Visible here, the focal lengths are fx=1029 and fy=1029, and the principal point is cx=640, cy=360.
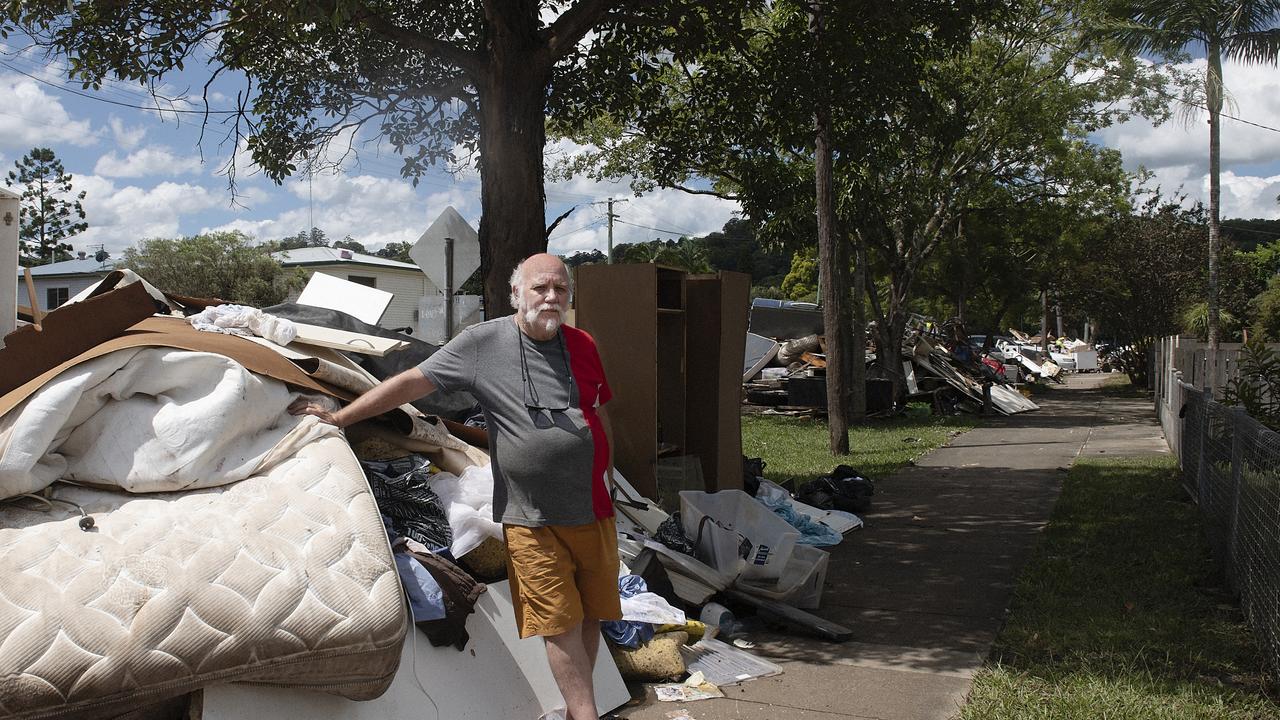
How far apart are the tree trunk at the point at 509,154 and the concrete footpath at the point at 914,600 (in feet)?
9.78

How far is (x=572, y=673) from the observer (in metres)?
3.64

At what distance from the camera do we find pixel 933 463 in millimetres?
12742

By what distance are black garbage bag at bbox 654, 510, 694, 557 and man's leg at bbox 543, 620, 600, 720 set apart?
76.8 inches

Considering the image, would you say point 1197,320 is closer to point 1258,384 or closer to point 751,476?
point 1258,384

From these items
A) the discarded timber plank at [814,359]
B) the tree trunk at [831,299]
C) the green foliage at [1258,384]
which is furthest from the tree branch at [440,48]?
the discarded timber plank at [814,359]

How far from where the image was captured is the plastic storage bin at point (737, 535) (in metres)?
5.61

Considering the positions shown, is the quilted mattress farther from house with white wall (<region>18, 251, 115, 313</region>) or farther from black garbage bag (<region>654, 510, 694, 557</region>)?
house with white wall (<region>18, 251, 115, 313</region>)

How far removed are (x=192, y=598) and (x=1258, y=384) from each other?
25.4 feet

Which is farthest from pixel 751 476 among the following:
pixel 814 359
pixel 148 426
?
pixel 814 359

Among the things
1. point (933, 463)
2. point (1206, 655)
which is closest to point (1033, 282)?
point (933, 463)

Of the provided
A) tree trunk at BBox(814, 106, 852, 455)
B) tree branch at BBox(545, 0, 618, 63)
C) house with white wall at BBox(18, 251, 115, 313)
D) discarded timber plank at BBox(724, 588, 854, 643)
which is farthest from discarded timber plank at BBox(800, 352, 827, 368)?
house with white wall at BBox(18, 251, 115, 313)

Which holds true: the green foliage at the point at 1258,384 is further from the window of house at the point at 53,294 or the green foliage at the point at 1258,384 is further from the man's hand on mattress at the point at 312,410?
the window of house at the point at 53,294

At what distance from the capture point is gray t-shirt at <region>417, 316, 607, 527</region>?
362 centimetres

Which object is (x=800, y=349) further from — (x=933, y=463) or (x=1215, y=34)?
(x=1215, y=34)
